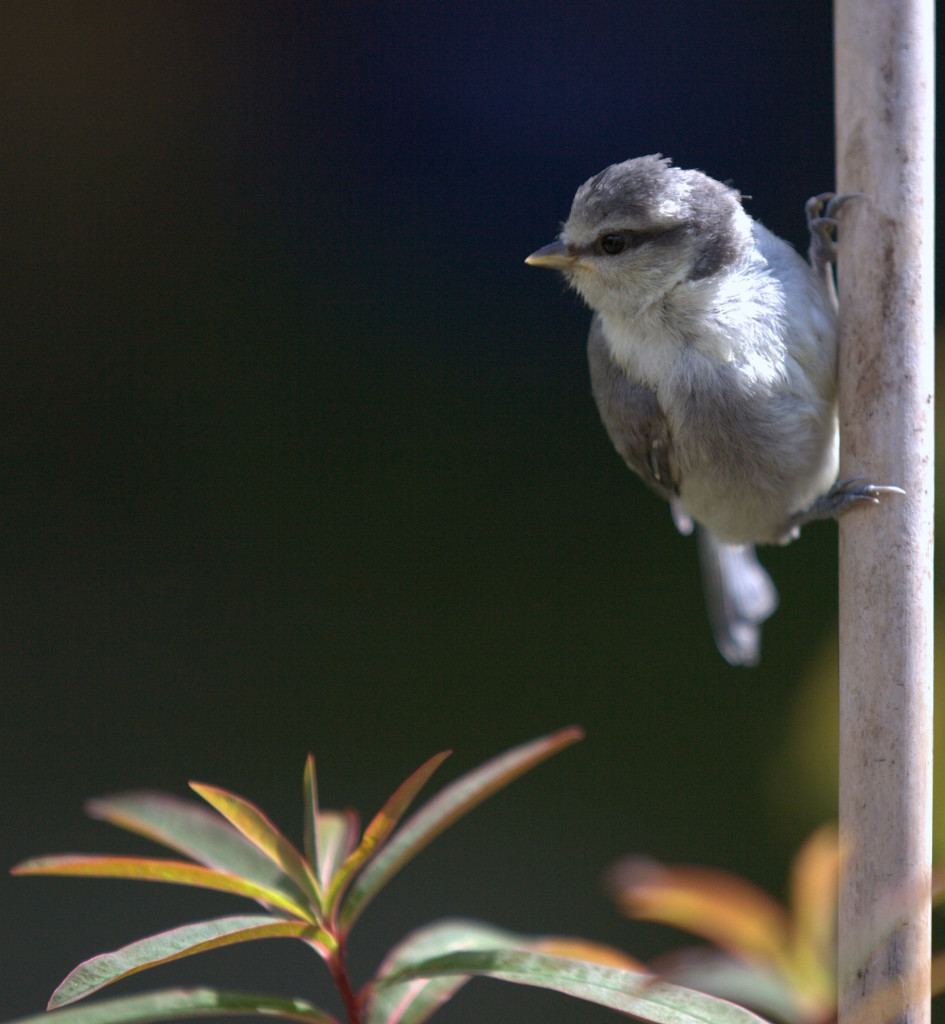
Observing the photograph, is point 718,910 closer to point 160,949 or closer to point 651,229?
point 160,949

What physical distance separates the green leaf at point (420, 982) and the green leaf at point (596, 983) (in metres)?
0.03

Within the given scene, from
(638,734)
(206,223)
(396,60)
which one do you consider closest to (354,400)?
(206,223)

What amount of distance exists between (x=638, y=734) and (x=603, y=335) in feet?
3.81

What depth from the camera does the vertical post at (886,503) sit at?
0.54m

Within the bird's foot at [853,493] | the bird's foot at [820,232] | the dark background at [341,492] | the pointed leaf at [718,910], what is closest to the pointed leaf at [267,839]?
the pointed leaf at [718,910]

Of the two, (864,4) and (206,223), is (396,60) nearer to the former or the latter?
(206,223)

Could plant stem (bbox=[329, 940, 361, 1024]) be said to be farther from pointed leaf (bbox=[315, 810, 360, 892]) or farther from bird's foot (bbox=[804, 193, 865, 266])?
bird's foot (bbox=[804, 193, 865, 266])

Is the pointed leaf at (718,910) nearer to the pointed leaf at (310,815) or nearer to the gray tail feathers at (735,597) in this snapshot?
the pointed leaf at (310,815)

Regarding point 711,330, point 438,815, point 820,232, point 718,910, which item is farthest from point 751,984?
point 820,232

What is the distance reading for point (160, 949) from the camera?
0.42 metres

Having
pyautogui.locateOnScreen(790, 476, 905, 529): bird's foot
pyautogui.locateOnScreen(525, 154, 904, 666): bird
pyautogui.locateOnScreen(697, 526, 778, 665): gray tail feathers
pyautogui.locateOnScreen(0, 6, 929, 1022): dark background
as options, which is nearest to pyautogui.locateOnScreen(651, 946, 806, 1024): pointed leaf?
pyautogui.locateOnScreen(790, 476, 905, 529): bird's foot

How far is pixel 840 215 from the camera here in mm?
740

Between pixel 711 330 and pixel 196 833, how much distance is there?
2.28ft

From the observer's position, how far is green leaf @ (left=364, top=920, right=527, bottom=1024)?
1.69 feet
